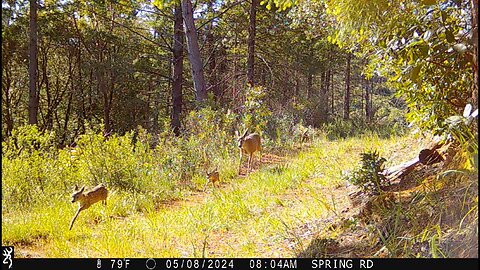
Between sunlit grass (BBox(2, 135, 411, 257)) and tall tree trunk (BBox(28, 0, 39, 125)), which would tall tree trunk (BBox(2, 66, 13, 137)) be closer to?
tall tree trunk (BBox(28, 0, 39, 125))

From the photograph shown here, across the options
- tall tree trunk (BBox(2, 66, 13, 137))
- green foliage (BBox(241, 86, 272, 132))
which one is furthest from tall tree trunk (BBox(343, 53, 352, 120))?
tall tree trunk (BBox(2, 66, 13, 137))

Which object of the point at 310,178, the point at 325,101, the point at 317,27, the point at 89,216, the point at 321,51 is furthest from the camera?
the point at 325,101

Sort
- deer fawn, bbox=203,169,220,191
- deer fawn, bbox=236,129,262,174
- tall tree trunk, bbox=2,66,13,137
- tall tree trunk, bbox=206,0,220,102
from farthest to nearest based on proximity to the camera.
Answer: tall tree trunk, bbox=206,0,220,102 → deer fawn, bbox=236,129,262,174 → deer fawn, bbox=203,169,220,191 → tall tree trunk, bbox=2,66,13,137

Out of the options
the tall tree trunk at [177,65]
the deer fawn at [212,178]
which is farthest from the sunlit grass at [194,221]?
the tall tree trunk at [177,65]

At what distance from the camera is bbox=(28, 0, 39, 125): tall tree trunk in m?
1.49

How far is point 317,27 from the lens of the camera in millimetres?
2727

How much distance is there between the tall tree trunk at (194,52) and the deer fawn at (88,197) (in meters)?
2.47

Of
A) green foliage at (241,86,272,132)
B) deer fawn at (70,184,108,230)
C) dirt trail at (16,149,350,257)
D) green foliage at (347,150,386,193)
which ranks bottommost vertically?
dirt trail at (16,149,350,257)

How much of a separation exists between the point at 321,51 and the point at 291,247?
284 centimetres

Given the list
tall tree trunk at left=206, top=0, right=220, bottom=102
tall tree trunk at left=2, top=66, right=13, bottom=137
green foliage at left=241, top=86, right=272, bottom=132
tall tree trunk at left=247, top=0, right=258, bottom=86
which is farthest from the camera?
tall tree trunk at left=247, top=0, right=258, bottom=86

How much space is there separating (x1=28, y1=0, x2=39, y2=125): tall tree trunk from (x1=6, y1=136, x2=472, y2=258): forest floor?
40 cm

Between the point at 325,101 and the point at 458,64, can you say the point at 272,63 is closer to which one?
the point at 325,101

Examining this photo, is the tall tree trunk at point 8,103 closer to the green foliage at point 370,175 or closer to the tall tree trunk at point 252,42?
the green foliage at point 370,175

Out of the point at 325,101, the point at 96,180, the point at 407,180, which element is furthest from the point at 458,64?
the point at 325,101
